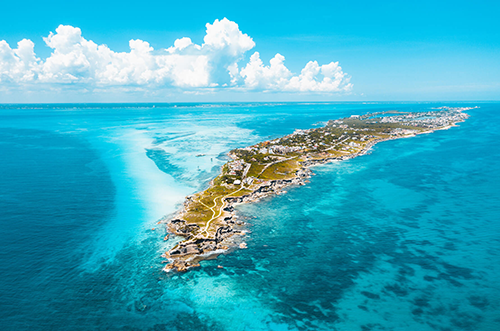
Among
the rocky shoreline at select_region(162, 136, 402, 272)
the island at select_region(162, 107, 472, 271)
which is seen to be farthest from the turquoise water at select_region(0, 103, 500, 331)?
the island at select_region(162, 107, 472, 271)

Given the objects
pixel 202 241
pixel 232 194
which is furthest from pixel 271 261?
pixel 232 194

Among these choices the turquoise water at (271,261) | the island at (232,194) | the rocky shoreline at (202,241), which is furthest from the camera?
the island at (232,194)

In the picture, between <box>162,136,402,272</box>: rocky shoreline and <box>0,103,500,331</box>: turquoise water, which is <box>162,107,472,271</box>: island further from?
<box>0,103,500,331</box>: turquoise water

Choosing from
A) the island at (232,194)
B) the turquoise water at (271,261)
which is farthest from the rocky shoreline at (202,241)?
the turquoise water at (271,261)

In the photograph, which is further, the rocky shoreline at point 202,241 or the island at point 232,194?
the island at point 232,194

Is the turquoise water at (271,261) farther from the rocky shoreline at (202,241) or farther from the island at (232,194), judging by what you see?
the island at (232,194)

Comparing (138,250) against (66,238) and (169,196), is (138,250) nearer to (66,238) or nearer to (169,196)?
(66,238)

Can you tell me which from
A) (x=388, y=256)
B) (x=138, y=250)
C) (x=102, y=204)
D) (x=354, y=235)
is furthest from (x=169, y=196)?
(x=388, y=256)

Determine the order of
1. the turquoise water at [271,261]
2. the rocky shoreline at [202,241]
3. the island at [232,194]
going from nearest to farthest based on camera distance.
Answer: the turquoise water at [271,261]
the rocky shoreline at [202,241]
the island at [232,194]

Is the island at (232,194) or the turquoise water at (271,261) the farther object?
the island at (232,194)

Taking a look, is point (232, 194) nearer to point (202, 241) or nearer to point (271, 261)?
point (202, 241)

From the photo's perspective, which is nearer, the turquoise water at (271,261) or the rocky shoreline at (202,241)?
the turquoise water at (271,261)
